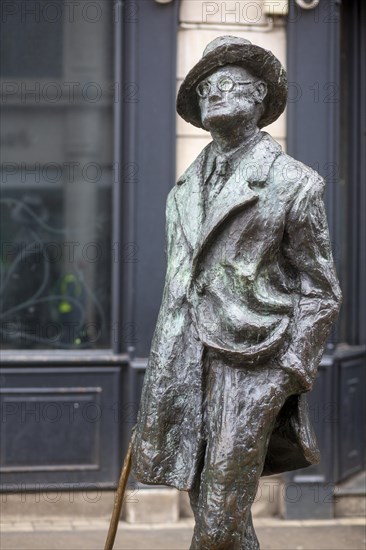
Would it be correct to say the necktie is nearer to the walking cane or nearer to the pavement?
the walking cane

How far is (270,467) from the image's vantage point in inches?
208

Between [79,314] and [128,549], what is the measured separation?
169cm

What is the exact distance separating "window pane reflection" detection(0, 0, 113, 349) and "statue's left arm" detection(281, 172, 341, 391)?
3.33 metres

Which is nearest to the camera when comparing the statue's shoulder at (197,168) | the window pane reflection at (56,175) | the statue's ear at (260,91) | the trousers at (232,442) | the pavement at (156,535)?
the trousers at (232,442)

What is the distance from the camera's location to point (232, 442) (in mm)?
4855

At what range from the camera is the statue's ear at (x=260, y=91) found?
5102mm

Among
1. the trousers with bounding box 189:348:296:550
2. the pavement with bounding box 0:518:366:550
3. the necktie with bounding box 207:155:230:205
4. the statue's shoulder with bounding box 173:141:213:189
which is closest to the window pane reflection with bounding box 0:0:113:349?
the pavement with bounding box 0:518:366:550

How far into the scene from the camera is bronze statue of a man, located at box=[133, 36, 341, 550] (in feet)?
16.0

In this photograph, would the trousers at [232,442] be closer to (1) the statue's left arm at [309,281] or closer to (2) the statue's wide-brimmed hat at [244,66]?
(1) the statue's left arm at [309,281]

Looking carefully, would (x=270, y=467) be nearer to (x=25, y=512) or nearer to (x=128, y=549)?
(x=128, y=549)

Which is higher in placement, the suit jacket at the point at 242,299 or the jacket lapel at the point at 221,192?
the jacket lapel at the point at 221,192

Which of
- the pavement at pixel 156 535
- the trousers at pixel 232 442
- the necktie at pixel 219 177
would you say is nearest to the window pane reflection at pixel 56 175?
the pavement at pixel 156 535

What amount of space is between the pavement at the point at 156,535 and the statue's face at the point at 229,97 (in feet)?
11.2

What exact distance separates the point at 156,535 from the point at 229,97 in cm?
372
